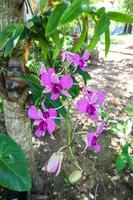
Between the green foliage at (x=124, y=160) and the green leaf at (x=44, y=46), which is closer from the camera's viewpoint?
the green leaf at (x=44, y=46)

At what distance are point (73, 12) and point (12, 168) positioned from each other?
56cm

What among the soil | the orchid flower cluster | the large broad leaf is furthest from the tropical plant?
the soil

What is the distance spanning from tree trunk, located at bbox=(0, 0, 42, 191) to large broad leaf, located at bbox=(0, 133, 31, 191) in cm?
33

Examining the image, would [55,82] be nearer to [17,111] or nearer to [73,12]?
[73,12]

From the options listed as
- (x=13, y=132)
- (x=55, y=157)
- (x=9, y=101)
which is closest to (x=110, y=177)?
(x=13, y=132)

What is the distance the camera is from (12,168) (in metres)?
1.16

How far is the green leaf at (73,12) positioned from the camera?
Answer: 841 mm

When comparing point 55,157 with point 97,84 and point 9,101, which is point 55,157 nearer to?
point 9,101

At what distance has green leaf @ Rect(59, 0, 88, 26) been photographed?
0.84 meters

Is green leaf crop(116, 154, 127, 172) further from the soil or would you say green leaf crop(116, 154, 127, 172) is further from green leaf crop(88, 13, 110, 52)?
green leaf crop(88, 13, 110, 52)

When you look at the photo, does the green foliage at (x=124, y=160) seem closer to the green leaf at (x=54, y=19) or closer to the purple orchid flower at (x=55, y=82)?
the purple orchid flower at (x=55, y=82)

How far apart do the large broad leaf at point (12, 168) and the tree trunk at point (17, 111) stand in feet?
1.07

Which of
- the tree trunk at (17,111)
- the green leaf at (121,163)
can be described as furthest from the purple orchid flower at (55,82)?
the green leaf at (121,163)

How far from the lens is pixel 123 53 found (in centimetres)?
625
